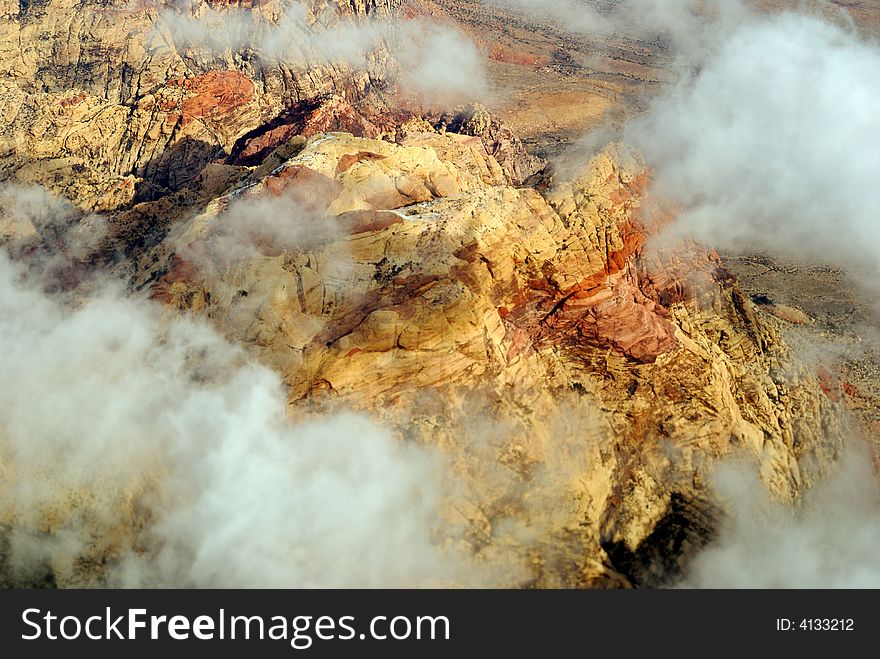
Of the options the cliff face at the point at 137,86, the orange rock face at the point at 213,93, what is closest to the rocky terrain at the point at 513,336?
the cliff face at the point at 137,86

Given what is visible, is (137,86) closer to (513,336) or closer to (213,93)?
(213,93)

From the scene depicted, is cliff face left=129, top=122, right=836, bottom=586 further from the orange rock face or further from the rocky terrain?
the orange rock face

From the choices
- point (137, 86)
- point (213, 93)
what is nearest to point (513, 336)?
point (213, 93)

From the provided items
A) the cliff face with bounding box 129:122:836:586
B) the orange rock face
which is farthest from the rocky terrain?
the orange rock face

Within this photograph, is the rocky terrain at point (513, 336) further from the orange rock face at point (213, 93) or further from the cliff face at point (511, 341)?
the orange rock face at point (213, 93)

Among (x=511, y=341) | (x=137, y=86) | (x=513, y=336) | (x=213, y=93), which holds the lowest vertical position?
(x=511, y=341)

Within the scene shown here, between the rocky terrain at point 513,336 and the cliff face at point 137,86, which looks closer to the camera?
the rocky terrain at point 513,336

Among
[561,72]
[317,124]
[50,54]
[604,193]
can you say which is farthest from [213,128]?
[561,72]

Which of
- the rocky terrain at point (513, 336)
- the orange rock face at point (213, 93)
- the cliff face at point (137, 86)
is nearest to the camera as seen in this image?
the rocky terrain at point (513, 336)

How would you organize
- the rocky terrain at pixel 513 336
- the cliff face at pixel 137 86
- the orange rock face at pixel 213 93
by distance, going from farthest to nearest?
the orange rock face at pixel 213 93
the cliff face at pixel 137 86
the rocky terrain at pixel 513 336
